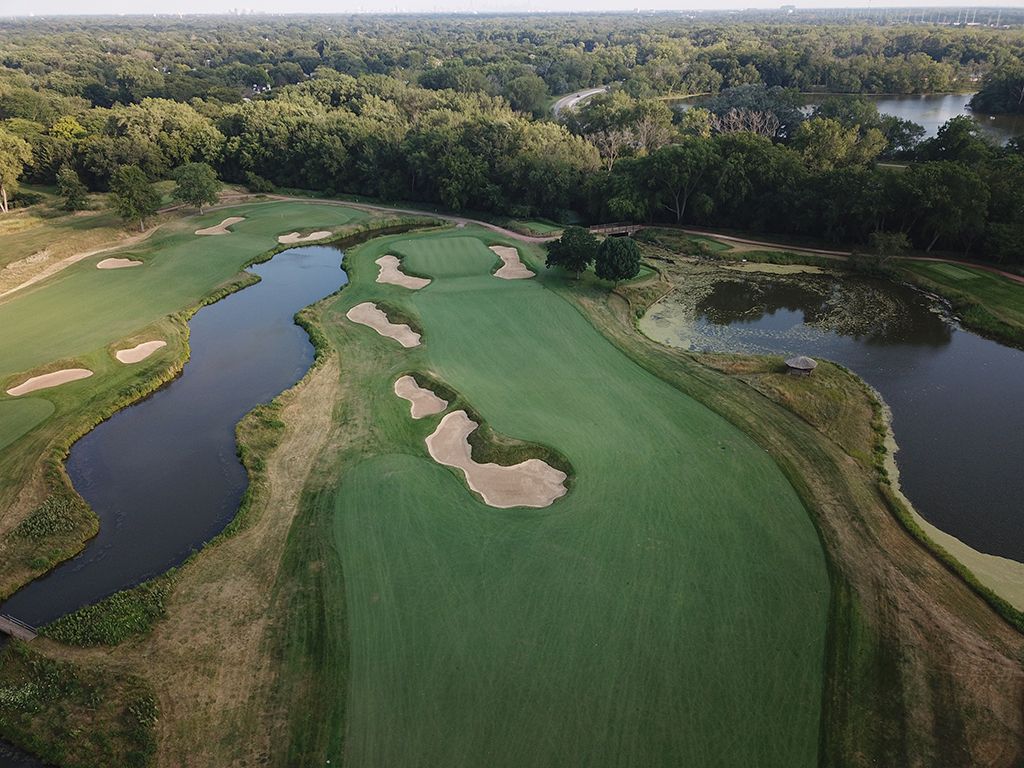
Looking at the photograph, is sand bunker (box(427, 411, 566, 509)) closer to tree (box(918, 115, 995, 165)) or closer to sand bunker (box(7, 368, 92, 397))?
sand bunker (box(7, 368, 92, 397))

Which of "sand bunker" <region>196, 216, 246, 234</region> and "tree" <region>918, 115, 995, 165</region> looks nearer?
"tree" <region>918, 115, 995, 165</region>

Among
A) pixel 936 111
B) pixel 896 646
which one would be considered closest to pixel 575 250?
pixel 896 646

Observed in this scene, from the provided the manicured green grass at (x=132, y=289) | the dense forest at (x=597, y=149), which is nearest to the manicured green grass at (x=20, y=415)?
the manicured green grass at (x=132, y=289)

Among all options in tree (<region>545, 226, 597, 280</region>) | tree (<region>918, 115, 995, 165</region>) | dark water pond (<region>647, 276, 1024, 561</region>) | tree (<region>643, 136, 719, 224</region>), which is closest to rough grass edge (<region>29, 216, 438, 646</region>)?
tree (<region>545, 226, 597, 280</region>)

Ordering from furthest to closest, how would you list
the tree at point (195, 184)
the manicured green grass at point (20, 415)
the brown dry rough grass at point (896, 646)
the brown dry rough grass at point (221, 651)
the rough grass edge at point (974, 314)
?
1. the tree at point (195, 184)
2. the rough grass edge at point (974, 314)
3. the manicured green grass at point (20, 415)
4. the brown dry rough grass at point (221, 651)
5. the brown dry rough grass at point (896, 646)

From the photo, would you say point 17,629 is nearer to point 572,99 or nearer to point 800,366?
point 800,366

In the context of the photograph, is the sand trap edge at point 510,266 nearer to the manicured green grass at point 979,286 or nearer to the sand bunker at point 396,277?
the sand bunker at point 396,277

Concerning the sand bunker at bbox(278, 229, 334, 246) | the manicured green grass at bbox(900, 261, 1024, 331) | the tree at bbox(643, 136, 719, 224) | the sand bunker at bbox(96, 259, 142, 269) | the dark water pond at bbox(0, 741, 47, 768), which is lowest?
the sand bunker at bbox(96, 259, 142, 269)

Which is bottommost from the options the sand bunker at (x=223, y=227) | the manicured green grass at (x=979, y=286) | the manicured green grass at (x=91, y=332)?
the sand bunker at (x=223, y=227)
